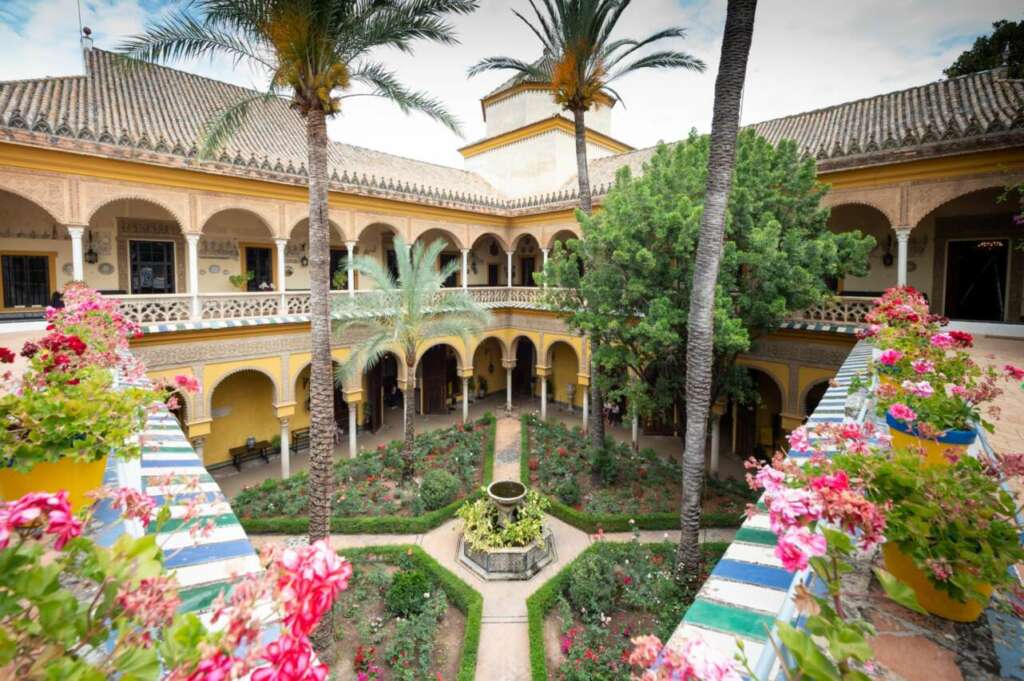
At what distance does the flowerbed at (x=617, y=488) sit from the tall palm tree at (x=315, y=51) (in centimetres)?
588

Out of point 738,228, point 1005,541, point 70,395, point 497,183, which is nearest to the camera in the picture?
point 1005,541

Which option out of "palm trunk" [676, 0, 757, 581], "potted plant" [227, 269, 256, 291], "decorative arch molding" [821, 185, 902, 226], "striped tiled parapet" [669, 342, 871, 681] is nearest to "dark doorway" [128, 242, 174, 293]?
"potted plant" [227, 269, 256, 291]

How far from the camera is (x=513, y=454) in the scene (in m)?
14.5

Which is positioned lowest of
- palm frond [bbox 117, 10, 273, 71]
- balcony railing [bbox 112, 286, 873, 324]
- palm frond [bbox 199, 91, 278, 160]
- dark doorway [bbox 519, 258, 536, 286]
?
balcony railing [bbox 112, 286, 873, 324]

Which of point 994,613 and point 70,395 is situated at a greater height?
point 70,395

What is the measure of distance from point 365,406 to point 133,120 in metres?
10.4

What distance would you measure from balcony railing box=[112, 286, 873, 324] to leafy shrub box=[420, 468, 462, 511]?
191 inches

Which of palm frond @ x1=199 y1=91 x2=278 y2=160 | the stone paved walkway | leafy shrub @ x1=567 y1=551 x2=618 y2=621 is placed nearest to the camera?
the stone paved walkway

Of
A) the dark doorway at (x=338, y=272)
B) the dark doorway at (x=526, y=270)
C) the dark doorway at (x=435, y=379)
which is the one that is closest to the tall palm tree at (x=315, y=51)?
the dark doorway at (x=338, y=272)

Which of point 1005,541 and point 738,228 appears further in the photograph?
point 738,228

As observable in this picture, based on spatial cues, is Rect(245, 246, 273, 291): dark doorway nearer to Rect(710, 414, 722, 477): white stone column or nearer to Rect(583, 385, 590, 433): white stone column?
Rect(583, 385, 590, 433): white stone column

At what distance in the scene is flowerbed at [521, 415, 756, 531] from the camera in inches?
410

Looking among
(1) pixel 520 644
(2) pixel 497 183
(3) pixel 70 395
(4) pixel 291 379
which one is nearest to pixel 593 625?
(1) pixel 520 644

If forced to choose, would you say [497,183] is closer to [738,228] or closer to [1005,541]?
Result: [738,228]
